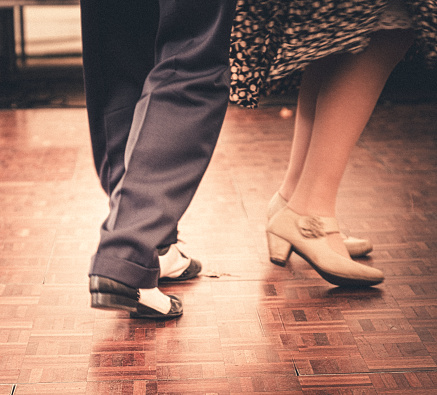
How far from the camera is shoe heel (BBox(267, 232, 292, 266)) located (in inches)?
45.8

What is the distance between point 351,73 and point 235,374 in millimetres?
576

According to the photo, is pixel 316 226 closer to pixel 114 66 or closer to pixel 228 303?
pixel 228 303

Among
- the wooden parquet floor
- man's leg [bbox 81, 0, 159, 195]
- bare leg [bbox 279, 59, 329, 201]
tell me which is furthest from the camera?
bare leg [bbox 279, 59, 329, 201]

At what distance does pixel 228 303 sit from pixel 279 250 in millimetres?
176

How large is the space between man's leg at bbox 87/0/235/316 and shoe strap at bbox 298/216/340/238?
1.11 ft

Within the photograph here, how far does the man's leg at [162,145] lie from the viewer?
87 centimetres

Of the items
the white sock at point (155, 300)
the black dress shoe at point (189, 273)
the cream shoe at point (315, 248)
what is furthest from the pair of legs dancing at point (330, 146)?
the white sock at point (155, 300)

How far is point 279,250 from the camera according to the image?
1.17 metres

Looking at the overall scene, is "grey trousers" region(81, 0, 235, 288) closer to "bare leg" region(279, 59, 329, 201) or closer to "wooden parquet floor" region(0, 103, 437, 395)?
"wooden parquet floor" region(0, 103, 437, 395)

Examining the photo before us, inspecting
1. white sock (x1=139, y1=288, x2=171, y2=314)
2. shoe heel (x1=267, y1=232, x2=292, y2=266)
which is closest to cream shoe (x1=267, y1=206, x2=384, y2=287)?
shoe heel (x1=267, y1=232, x2=292, y2=266)

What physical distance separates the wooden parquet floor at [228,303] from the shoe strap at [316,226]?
0.09 meters

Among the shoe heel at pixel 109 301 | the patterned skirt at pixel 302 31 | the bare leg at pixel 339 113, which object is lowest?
the shoe heel at pixel 109 301

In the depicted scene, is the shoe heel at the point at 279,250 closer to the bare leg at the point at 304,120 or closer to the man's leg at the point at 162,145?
the bare leg at the point at 304,120

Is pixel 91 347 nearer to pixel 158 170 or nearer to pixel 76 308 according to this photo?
pixel 76 308
